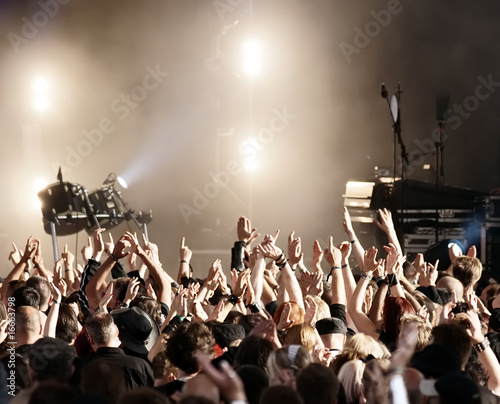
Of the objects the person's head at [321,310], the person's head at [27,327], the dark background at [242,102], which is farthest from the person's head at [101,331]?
the dark background at [242,102]

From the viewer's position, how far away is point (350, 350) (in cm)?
328

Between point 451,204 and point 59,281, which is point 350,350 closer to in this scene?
point 59,281

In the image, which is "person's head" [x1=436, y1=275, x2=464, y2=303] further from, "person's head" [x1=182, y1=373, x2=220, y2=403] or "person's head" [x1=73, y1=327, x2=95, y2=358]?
"person's head" [x1=182, y1=373, x2=220, y2=403]

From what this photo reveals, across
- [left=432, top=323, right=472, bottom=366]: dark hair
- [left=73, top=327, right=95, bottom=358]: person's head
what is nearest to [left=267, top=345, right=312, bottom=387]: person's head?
[left=432, top=323, right=472, bottom=366]: dark hair

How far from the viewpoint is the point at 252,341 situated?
300 centimetres

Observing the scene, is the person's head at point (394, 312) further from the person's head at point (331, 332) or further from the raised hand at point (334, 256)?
the raised hand at point (334, 256)

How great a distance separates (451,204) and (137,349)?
25.6ft

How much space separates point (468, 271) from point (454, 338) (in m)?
2.71

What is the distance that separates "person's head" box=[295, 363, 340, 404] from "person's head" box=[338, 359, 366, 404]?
52 centimetres

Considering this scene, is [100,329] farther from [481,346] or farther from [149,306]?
[481,346]

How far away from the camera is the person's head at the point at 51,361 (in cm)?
278

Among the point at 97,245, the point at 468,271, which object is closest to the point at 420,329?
the point at 468,271

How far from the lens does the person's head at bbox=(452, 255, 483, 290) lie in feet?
18.4

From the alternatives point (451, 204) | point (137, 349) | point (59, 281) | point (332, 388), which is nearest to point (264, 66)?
point (451, 204)
